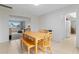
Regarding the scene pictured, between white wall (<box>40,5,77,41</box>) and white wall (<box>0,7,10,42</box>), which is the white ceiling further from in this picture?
white wall (<box>0,7,10,42</box>)

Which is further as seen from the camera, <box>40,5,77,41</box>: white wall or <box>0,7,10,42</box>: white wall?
<box>40,5,77,41</box>: white wall

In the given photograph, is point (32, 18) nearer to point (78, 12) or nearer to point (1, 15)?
point (1, 15)

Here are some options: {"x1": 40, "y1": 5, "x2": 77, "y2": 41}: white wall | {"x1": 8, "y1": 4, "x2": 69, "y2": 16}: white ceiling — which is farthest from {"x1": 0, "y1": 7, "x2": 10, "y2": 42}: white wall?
{"x1": 40, "y1": 5, "x2": 77, "y2": 41}: white wall

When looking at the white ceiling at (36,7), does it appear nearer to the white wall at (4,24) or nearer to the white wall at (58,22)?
the white wall at (58,22)

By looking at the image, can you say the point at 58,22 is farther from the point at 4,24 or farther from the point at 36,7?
the point at 4,24

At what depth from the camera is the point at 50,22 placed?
6801 millimetres

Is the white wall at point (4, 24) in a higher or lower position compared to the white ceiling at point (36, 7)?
lower

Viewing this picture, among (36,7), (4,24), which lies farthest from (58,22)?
(4,24)

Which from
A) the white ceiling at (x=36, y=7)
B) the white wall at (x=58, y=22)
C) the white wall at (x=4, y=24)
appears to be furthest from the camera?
the white wall at (x=58, y=22)

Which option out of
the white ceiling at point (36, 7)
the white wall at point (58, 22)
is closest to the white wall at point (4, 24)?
the white ceiling at point (36, 7)

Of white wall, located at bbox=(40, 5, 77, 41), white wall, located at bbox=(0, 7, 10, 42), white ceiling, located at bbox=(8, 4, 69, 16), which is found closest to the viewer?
white ceiling, located at bbox=(8, 4, 69, 16)
